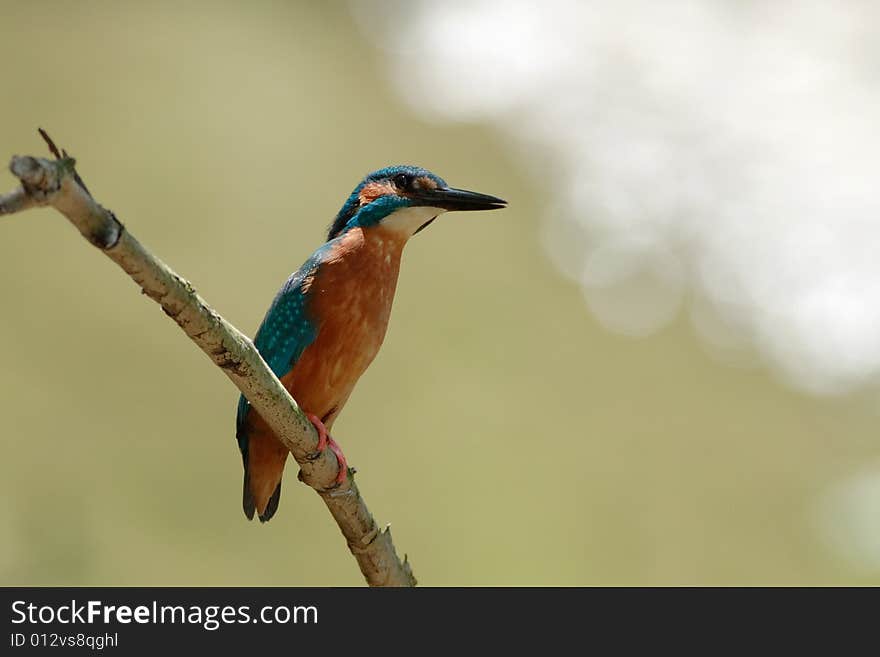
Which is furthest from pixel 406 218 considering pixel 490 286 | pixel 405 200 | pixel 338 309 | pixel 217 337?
pixel 490 286

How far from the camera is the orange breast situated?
184 cm

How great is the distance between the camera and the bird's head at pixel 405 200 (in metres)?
1.91

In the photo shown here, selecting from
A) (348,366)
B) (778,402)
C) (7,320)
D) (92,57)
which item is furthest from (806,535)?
(92,57)

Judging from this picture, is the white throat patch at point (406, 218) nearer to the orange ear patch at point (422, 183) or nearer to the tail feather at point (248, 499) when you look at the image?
the orange ear patch at point (422, 183)

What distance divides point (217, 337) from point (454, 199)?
28.2 inches

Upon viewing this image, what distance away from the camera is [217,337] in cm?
132

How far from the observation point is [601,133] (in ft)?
15.5

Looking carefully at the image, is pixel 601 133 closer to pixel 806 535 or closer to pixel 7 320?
pixel 806 535

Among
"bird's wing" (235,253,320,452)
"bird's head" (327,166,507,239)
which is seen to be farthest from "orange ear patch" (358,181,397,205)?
"bird's wing" (235,253,320,452)

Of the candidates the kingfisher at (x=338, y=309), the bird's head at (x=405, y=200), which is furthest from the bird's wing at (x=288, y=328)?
the bird's head at (x=405, y=200)

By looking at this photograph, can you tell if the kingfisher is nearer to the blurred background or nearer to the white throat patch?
the white throat patch

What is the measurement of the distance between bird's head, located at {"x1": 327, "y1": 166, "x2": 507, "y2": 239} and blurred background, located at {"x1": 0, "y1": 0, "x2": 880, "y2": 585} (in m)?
1.83

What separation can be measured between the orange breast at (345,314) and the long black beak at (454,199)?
98mm
